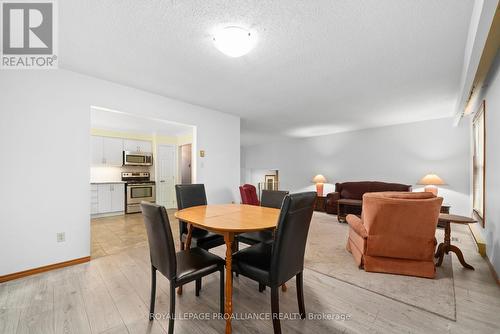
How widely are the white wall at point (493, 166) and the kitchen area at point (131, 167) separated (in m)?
4.80

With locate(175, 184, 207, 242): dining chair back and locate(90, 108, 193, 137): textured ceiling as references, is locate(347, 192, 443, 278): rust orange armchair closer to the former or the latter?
locate(175, 184, 207, 242): dining chair back

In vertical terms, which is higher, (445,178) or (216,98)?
(216,98)

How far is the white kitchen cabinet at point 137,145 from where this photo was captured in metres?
6.04

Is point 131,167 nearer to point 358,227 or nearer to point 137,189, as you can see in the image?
point 137,189

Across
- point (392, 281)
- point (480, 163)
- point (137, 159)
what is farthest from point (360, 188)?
point (137, 159)

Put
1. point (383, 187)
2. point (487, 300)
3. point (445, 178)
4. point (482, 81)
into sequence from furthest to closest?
point (383, 187) → point (445, 178) → point (482, 81) → point (487, 300)

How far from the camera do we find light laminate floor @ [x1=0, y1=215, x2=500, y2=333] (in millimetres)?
1588

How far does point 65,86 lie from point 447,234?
5.16m

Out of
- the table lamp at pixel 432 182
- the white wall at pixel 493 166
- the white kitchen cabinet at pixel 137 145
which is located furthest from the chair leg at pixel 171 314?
the white kitchen cabinet at pixel 137 145

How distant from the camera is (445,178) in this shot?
480 centimetres

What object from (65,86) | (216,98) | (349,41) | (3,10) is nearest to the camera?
(3,10)

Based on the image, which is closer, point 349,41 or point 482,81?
point 349,41

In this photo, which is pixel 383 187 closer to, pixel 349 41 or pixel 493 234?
pixel 493 234

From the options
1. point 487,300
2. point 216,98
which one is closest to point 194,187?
point 216,98
